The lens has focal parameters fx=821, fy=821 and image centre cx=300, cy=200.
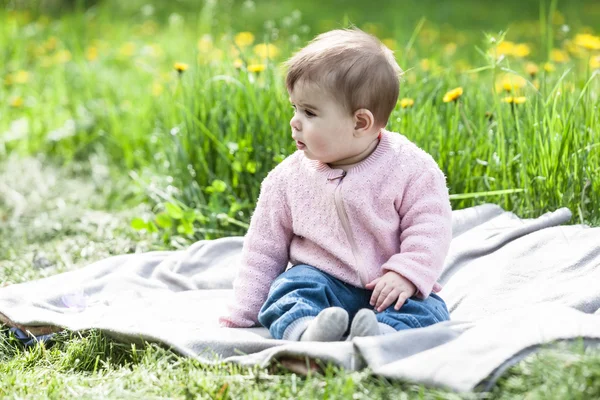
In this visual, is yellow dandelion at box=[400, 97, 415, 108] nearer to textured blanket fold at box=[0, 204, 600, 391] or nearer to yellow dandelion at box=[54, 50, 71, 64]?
textured blanket fold at box=[0, 204, 600, 391]

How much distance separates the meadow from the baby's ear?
684 millimetres

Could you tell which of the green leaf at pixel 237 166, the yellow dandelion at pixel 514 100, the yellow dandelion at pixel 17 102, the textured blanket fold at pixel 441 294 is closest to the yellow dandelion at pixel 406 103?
the yellow dandelion at pixel 514 100

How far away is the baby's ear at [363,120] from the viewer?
2.24 meters

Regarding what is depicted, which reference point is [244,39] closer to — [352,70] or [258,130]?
[258,130]

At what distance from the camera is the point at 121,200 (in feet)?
13.2

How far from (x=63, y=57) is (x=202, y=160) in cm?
229

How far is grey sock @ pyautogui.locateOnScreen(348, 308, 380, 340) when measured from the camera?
6.81 ft

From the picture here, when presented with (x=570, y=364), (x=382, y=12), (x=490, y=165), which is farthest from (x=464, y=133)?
(x=382, y=12)

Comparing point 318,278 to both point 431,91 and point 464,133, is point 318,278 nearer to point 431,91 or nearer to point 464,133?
point 464,133

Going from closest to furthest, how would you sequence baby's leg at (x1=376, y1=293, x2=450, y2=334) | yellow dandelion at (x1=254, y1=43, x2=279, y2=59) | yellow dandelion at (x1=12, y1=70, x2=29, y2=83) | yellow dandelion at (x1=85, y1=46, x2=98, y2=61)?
baby's leg at (x1=376, y1=293, x2=450, y2=334) → yellow dandelion at (x1=254, y1=43, x2=279, y2=59) → yellow dandelion at (x1=12, y1=70, x2=29, y2=83) → yellow dandelion at (x1=85, y1=46, x2=98, y2=61)

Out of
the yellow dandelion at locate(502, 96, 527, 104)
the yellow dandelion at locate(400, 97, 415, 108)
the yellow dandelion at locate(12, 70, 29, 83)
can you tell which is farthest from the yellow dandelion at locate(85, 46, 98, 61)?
the yellow dandelion at locate(502, 96, 527, 104)

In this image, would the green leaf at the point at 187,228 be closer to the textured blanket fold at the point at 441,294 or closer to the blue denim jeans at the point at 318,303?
the textured blanket fold at the point at 441,294

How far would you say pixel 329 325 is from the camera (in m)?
2.09

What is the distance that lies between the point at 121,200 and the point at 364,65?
215cm
